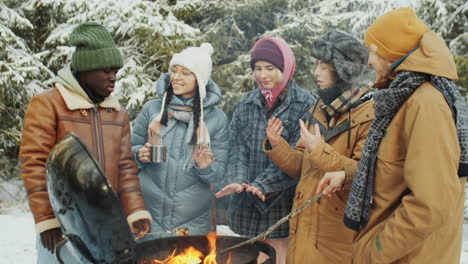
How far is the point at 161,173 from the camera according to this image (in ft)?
11.0

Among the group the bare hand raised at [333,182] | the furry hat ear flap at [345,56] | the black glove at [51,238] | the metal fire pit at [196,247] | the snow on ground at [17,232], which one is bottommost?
the snow on ground at [17,232]

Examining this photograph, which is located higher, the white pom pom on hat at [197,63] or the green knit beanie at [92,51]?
the green knit beanie at [92,51]

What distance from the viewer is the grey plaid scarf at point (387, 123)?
1839mm

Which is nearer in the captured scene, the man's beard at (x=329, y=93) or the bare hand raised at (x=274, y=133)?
the man's beard at (x=329, y=93)

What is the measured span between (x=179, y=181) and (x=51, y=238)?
1.19m

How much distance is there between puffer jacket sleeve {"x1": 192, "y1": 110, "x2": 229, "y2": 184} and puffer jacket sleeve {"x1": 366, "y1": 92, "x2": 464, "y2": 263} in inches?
68.4

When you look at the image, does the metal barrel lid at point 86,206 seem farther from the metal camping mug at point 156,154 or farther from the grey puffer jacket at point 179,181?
the grey puffer jacket at point 179,181

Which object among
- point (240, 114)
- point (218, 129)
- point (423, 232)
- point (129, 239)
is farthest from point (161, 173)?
point (423, 232)

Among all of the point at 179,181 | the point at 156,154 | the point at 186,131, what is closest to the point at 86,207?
the point at 156,154

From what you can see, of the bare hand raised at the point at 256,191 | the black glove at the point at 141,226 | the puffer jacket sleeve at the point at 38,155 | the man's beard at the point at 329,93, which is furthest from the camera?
the bare hand raised at the point at 256,191

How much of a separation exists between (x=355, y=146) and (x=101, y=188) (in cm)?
173

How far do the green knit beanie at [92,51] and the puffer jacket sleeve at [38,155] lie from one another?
314mm

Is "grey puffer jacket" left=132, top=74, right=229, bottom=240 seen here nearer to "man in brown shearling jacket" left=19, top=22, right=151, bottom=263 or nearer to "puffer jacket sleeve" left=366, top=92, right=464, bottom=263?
"man in brown shearling jacket" left=19, top=22, right=151, bottom=263

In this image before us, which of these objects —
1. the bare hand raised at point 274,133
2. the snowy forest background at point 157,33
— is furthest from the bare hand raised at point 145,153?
the snowy forest background at point 157,33
